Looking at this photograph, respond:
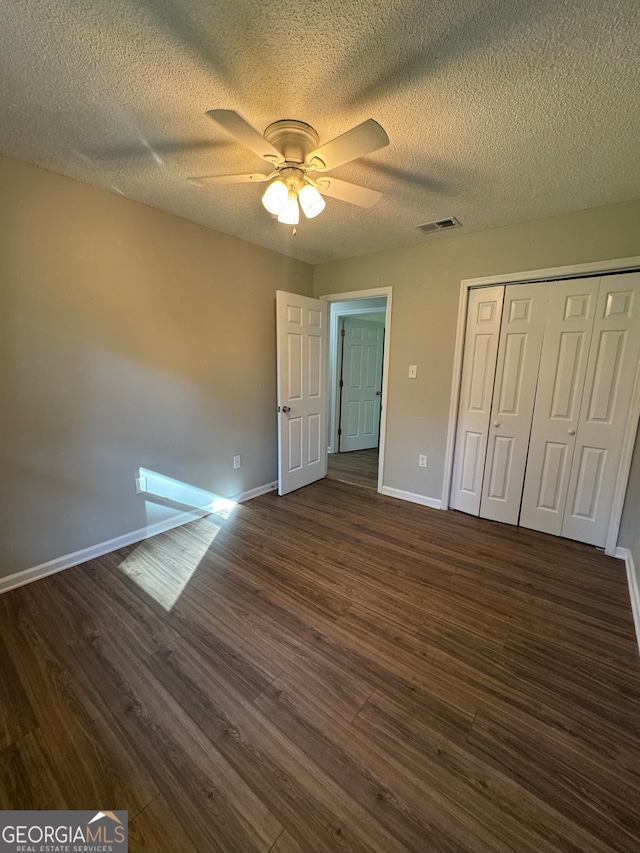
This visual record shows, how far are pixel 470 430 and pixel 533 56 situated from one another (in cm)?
235

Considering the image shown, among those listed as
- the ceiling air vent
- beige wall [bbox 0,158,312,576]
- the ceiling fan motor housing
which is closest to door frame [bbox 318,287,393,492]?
the ceiling air vent

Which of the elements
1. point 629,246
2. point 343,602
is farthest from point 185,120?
point 629,246

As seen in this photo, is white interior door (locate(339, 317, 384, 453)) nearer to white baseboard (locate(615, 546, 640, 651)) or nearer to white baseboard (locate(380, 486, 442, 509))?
white baseboard (locate(380, 486, 442, 509))

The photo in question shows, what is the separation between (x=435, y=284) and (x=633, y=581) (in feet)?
8.57

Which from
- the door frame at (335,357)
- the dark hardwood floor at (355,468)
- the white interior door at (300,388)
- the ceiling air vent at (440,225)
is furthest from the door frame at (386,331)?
the door frame at (335,357)

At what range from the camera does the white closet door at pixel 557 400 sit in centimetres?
245

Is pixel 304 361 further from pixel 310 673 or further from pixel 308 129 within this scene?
pixel 310 673

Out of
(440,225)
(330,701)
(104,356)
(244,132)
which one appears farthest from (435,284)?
(330,701)

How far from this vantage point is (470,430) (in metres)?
3.00

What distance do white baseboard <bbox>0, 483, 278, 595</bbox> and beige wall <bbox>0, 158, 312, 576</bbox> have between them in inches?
1.8

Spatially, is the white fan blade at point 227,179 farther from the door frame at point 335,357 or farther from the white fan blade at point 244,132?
the door frame at point 335,357

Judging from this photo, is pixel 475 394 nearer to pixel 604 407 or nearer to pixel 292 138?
pixel 604 407

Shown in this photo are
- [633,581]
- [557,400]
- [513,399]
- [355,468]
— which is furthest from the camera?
[355,468]

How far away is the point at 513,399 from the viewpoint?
276cm
